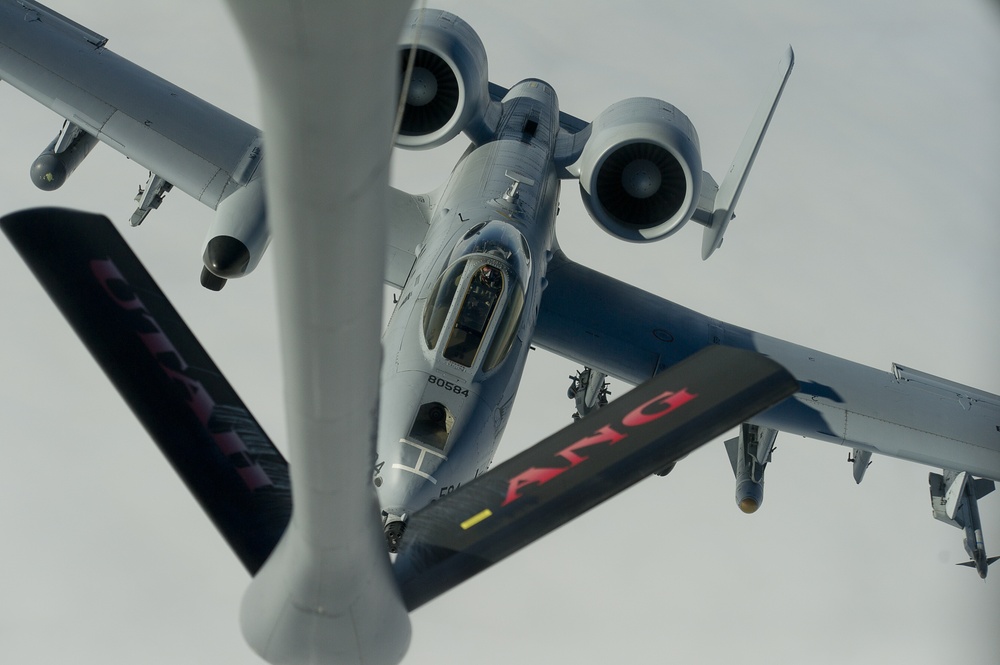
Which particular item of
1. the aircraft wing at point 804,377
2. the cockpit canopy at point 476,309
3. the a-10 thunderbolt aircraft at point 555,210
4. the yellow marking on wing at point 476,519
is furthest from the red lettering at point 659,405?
the aircraft wing at point 804,377

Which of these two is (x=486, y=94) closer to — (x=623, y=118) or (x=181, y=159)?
(x=623, y=118)

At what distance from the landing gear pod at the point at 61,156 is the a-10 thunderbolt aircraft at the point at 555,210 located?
2 centimetres

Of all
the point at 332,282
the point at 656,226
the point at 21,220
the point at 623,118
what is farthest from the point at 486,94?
the point at 332,282

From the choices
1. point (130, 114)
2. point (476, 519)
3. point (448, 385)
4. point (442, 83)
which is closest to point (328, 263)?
point (476, 519)

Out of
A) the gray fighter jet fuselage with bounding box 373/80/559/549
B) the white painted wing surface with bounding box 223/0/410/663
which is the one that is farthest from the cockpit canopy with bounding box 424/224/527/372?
the white painted wing surface with bounding box 223/0/410/663

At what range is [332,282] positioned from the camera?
357 centimetres

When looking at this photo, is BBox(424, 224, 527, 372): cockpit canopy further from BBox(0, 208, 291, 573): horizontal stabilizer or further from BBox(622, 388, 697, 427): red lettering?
BBox(622, 388, 697, 427): red lettering

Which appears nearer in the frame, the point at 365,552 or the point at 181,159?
the point at 365,552

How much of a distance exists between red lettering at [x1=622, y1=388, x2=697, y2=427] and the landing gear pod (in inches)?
503

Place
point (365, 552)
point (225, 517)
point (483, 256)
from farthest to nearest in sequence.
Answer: point (483, 256)
point (225, 517)
point (365, 552)

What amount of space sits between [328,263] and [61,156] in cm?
1413

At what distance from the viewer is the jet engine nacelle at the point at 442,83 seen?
1383 centimetres

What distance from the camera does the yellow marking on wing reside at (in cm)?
605

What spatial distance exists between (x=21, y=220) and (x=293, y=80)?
12.3 feet
